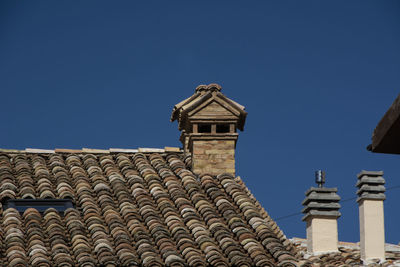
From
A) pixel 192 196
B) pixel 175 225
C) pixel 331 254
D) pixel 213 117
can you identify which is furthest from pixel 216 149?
pixel 331 254

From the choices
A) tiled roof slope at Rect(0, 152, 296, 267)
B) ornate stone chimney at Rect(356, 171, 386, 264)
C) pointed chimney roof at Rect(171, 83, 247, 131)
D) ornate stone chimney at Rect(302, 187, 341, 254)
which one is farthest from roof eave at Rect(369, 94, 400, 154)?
ornate stone chimney at Rect(356, 171, 386, 264)

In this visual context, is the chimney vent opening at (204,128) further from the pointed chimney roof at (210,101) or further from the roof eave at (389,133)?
the roof eave at (389,133)

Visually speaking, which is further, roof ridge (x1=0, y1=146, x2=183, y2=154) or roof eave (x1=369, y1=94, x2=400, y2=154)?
roof ridge (x1=0, y1=146, x2=183, y2=154)

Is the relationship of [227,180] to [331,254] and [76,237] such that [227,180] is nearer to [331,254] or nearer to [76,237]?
[76,237]

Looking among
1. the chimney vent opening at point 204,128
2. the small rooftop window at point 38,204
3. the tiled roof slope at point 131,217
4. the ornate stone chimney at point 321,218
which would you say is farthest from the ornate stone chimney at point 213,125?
the ornate stone chimney at point 321,218

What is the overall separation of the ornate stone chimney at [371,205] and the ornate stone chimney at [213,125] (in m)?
9.14

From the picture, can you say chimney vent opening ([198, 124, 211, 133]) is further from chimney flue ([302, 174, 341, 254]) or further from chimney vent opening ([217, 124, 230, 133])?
chimney flue ([302, 174, 341, 254])

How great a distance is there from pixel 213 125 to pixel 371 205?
1013 centimetres

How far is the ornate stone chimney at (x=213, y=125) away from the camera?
1656 cm

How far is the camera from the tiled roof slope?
12.7 m

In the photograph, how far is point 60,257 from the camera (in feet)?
40.8

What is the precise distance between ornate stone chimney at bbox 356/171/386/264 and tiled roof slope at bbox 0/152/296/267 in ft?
31.7

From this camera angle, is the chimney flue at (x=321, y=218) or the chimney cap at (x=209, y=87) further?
the chimney flue at (x=321, y=218)

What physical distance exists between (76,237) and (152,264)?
4.85ft
